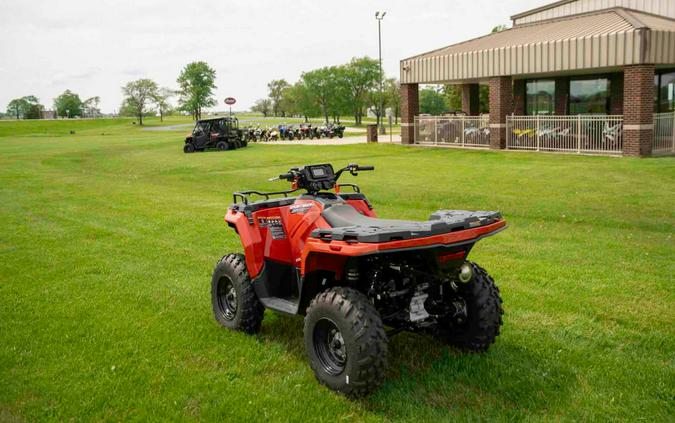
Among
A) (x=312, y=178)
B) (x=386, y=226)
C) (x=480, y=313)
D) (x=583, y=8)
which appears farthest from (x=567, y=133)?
(x=386, y=226)

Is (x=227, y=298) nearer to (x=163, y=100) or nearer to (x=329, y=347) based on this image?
(x=329, y=347)

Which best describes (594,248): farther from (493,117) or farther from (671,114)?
(493,117)

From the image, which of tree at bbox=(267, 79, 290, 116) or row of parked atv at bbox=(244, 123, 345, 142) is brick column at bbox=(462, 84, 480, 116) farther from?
tree at bbox=(267, 79, 290, 116)

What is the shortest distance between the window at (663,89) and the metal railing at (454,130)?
6.46 meters

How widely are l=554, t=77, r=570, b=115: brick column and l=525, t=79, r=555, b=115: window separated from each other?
0.32m

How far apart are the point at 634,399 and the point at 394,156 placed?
22323mm

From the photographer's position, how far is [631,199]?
12859mm

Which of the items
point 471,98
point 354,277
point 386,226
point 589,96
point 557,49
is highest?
point 557,49

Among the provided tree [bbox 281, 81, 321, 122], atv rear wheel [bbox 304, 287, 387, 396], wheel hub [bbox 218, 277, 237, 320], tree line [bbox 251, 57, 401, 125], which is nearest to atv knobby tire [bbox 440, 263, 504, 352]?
atv rear wheel [bbox 304, 287, 387, 396]

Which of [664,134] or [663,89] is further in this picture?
[663,89]

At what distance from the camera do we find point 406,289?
187 inches

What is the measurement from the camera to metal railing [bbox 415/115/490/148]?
91.9 ft

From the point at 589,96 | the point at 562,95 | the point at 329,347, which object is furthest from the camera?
the point at 562,95

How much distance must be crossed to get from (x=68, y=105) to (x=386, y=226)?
483 ft
